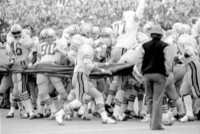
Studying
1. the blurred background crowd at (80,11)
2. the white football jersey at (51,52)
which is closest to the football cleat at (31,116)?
the white football jersey at (51,52)

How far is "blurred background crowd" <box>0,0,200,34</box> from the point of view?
26.5 m

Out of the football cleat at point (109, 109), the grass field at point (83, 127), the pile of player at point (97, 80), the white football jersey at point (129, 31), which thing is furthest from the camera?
the football cleat at point (109, 109)

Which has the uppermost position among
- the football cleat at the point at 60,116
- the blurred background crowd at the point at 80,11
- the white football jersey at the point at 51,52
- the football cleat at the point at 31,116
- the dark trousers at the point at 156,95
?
the blurred background crowd at the point at 80,11

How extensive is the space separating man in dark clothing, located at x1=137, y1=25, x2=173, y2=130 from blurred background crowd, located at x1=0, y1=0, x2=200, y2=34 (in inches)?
412

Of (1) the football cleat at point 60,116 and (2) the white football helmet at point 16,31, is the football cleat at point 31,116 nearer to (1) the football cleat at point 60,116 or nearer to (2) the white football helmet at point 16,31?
(1) the football cleat at point 60,116

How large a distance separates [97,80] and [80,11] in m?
12.9

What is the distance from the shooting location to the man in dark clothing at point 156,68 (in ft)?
50.6

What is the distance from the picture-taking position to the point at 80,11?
3200 cm

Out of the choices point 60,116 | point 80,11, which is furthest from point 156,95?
point 80,11

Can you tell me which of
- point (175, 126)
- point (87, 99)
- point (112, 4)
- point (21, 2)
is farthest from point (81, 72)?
point (21, 2)

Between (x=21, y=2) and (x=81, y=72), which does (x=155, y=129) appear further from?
(x=21, y=2)

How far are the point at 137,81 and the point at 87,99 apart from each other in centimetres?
122

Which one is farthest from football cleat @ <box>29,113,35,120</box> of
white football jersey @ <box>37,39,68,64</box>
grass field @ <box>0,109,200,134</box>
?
white football jersey @ <box>37,39,68,64</box>

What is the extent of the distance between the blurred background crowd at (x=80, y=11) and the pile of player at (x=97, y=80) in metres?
7.03
